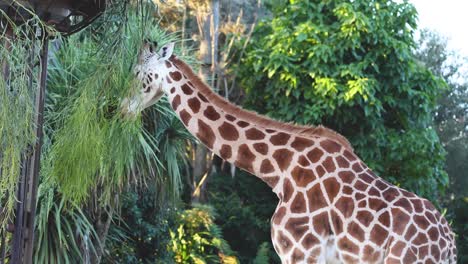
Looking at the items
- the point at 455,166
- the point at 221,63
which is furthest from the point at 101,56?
the point at 455,166

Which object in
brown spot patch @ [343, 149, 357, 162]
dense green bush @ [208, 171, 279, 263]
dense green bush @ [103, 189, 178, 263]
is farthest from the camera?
dense green bush @ [208, 171, 279, 263]

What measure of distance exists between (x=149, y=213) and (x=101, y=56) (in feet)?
14.0

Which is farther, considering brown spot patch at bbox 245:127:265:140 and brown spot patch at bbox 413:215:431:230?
brown spot patch at bbox 245:127:265:140

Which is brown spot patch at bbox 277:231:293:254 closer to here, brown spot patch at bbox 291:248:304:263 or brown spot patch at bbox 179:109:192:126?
brown spot patch at bbox 291:248:304:263

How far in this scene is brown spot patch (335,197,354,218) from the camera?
215 inches

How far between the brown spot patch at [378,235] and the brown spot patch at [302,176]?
1.81ft

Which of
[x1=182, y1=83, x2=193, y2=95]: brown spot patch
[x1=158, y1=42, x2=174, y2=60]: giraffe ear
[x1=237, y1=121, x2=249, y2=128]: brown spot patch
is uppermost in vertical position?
[x1=158, y1=42, x2=174, y2=60]: giraffe ear

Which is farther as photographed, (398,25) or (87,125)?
(398,25)

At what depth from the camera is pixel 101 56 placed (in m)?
6.66

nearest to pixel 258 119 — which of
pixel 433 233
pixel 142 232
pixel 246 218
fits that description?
pixel 433 233

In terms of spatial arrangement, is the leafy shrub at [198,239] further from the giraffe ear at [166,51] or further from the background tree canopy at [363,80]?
the giraffe ear at [166,51]

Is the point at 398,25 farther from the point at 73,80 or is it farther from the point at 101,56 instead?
the point at 101,56

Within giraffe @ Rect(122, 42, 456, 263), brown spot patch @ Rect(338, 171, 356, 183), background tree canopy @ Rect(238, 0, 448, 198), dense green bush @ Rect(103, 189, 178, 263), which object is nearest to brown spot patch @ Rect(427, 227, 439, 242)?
giraffe @ Rect(122, 42, 456, 263)

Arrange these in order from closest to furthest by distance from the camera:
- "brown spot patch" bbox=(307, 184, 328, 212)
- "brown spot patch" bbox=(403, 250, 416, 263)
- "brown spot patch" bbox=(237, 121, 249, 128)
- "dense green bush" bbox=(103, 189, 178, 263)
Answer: "brown spot patch" bbox=(403, 250, 416, 263), "brown spot patch" bbox=(307, 184, 328, 212), "brown spot patch" bbox=(237, 121, 249, 128), "dense green bush" bbox=(103, 189, 178, 263)
